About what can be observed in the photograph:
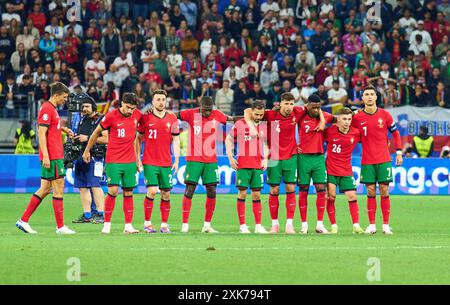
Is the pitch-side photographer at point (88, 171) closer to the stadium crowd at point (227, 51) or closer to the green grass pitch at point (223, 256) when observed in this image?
the green grass pitch at point (223, 256)

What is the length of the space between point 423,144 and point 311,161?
473 inches

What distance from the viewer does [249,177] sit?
18781mm

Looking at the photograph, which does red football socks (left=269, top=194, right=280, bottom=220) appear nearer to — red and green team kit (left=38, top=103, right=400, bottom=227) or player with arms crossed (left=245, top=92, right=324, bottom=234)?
player with arms crossed (left=245, top=92, right=324, bottom=234)

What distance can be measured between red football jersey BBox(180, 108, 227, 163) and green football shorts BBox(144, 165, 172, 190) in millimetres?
503

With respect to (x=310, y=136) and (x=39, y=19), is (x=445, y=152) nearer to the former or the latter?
(x=310, y=136)

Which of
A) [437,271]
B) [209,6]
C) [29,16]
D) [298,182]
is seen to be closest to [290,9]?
[209,6]

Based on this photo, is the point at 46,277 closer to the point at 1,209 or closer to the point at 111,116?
the point at 111,116

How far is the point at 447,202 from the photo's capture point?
27000 mm

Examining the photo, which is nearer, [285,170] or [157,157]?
[157,157]

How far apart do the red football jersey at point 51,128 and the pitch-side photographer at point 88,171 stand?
2953mm

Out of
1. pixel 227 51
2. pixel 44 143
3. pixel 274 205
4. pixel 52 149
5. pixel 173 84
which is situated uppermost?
pixel 227 51

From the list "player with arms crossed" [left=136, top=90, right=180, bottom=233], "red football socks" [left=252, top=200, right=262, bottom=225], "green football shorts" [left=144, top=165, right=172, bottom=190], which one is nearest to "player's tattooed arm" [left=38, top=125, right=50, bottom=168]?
"player with arms crossed" [left=136, top=90, right=180, bottom=233]

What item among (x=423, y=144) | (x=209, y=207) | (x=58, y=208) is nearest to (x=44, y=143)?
(x=58, y=208)
